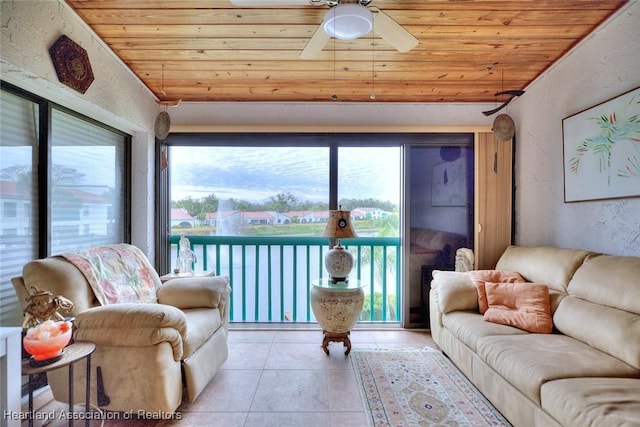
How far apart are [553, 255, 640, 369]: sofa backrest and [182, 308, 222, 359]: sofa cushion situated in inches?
91.0

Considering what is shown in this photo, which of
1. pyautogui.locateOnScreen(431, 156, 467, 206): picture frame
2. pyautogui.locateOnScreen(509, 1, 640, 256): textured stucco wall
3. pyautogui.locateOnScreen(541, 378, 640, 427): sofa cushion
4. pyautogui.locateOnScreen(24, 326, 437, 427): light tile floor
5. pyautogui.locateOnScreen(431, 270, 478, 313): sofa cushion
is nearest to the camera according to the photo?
pyautogui.locateOnScreen(541, 378, 640, 427): sofa cushion

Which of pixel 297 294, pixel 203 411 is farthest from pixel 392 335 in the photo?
pixel 203 411

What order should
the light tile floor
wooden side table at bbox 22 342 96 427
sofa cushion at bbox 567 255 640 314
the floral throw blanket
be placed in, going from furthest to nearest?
the floral throw blanket → the light tile floor → sofa cushion at bbox 567 255 640 314 → wooden side table at bbox 22 342 96 427

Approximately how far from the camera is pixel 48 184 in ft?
6.93

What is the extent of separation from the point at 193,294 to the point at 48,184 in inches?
48.5

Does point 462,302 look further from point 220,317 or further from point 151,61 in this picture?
point 151,61

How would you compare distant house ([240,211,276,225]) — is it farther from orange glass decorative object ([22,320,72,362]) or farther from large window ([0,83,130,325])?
orange glass decorative object ([22,320,72,362])

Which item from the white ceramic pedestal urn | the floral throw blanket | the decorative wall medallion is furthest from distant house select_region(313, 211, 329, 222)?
the decorative wall medallion

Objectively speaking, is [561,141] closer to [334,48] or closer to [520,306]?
[520,306]

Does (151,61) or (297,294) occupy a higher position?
(151,61)

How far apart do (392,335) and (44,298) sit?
271cm

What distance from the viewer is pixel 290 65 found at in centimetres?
269

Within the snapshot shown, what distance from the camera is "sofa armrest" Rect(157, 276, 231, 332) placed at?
2352 millimetres

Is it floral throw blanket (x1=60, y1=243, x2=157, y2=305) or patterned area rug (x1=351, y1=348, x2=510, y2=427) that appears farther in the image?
floral throw blanket (x1=60, y1=243, x2=157, y2=305)
